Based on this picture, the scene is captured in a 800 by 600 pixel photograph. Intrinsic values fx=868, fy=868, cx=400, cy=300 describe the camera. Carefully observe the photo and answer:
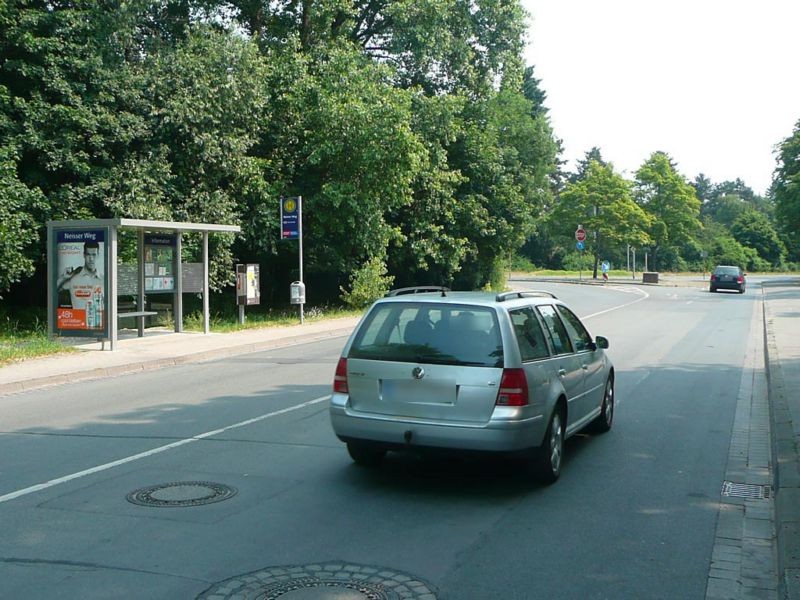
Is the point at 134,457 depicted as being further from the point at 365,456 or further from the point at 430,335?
the point at 430,335

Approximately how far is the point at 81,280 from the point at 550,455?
1301 cm

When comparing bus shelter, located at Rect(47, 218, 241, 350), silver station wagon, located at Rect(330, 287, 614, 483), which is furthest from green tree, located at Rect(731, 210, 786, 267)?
silver station wagon, located at Rect(330, 287, 614, 483)

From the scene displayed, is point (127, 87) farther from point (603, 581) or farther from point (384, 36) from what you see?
point (603, 581)

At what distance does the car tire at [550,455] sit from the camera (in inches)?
275

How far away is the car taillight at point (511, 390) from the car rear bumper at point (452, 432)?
6 cm

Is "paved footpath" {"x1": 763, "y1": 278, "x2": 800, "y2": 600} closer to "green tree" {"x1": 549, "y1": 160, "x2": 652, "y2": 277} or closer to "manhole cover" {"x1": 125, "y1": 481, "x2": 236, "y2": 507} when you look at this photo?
"manhole cover" {"x1": 125, "y1": 481, "x2": 236, "y2": 507}

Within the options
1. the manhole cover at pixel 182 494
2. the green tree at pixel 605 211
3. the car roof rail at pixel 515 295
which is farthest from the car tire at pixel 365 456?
the green tree at pixel 605 211

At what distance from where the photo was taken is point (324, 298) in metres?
34.1

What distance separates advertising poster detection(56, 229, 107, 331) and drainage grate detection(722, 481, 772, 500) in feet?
43.5

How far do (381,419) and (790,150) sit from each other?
233 feet

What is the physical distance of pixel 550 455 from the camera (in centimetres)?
709

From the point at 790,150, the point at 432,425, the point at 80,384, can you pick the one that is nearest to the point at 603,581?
the point at 432,425

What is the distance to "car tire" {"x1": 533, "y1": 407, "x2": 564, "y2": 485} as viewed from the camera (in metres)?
6.98

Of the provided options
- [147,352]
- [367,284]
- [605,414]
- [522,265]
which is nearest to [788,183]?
[522,265]
